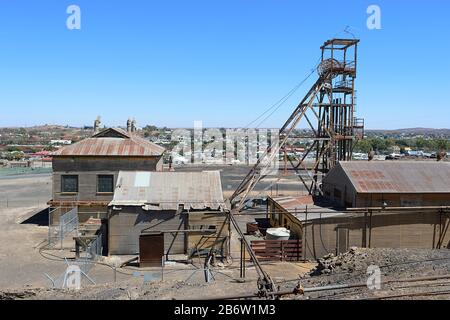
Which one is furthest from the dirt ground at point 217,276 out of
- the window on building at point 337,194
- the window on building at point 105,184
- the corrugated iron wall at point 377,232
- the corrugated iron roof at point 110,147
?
the window on building at point 337,194

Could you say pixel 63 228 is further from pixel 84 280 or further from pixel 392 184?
pixel 392 184

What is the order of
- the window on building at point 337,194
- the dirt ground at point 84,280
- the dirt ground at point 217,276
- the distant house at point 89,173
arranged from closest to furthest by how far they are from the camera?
the dirt ground at point 217,276 < the dirt ground at point 84,280 < the window on building at point 337,194 < the distant house at point 89,173

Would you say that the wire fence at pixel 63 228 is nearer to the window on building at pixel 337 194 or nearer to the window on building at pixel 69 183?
the window on building at pixel 69 183

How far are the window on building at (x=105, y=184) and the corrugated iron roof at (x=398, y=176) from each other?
17.2 meters

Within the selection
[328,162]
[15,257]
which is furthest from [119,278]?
[328,162]

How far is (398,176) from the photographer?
28.1 metres

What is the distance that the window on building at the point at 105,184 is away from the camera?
33.0 m

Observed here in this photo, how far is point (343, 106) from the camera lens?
122 feet

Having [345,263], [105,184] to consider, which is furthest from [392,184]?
[105,184]

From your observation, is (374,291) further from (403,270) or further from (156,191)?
(156,191)

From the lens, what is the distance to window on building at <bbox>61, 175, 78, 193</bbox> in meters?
32.9

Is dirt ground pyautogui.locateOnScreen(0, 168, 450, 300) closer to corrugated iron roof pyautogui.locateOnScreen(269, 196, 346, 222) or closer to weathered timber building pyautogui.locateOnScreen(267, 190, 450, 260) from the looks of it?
weathered timber building pyautogui.locateOnScreen(267, 190, 450, 260)

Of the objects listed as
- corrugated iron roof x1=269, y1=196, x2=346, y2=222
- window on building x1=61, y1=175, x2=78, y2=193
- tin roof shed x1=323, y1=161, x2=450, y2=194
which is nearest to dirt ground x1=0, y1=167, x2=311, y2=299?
corrugated iron roof x1=269, y1=196, x2=346, y2=222
